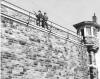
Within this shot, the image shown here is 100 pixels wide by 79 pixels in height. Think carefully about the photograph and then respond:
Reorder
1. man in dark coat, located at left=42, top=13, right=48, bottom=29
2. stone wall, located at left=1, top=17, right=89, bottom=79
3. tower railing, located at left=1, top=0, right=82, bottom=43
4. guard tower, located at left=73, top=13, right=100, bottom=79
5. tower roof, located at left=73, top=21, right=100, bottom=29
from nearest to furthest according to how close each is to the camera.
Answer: stone wall, located at left=1, top=17, right=89, bottom=79
tower railing, located at left=1, top=0, right=82, bottom=43
man in dark coat, located at left=42, top=13, right=48, bottom=29
guard tower, located at left=73, top=13, right=100, bottom=79
tower roof, located at left=73, top=21, right=100, bottom=29

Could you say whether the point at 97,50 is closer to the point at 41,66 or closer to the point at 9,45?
the point at 41,66

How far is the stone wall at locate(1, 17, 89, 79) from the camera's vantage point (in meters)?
11.1

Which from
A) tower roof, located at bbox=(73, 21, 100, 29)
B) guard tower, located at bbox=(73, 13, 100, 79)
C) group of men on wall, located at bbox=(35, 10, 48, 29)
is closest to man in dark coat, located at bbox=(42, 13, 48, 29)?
group of men on wall, located at bbox=(35, 10, 48, 29)

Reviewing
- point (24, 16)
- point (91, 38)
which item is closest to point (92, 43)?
point (91, 38)

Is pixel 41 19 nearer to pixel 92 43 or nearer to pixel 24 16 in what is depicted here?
pixel 24 16

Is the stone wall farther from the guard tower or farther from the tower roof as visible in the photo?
the tower roof

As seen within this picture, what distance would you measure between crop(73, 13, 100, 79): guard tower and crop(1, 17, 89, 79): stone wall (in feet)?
4.02

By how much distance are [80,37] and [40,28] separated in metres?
5.75

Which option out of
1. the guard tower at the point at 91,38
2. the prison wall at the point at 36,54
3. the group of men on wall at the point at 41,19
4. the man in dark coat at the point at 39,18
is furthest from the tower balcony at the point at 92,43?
the man in dark coat at the point at 39,18

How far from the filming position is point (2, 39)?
35.6ft

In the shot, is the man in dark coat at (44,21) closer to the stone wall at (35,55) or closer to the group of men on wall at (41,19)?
the group of men on wall at (41,19)

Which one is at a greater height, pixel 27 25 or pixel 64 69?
pixel 27 25

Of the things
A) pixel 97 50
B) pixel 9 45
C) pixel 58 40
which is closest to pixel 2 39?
pixel 9 45

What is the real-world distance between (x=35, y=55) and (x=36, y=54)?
0.38 ft
